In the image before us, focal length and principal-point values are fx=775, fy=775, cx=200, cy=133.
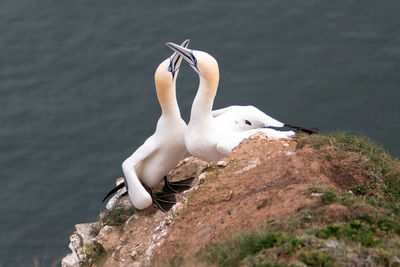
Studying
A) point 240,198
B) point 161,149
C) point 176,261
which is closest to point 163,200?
point 161,149

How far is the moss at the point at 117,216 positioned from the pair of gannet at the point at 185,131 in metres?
0.39

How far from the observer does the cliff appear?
7.14m

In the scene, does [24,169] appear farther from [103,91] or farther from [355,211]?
[355,211]

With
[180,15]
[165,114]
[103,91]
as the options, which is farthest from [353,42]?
[165,114]

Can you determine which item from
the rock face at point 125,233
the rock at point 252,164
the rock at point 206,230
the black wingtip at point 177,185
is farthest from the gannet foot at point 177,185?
the rock at point 206,230

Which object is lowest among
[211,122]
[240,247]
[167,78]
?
[211,122]

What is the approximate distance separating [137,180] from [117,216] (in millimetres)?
793

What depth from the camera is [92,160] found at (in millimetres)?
16531

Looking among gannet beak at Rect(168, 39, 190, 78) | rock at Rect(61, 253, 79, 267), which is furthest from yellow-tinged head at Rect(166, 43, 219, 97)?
rock at Rect(61, 253, 79, 267)

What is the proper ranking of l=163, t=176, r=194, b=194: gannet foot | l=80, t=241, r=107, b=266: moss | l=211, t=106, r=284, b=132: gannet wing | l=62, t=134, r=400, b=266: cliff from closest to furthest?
Answer: l=62, t=134, r=400, b=266: cliff, l=80, t=241, r=107, b=266: moss, l=211, t=106, r=284, b=132: gannet wing, l=163, t=176, r=194, b=194: gannet foot

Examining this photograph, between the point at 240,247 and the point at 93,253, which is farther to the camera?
the point at 93,253

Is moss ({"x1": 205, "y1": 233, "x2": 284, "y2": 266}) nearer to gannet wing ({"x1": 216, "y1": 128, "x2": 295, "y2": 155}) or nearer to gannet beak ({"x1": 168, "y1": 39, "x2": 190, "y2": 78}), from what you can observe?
gannet wing ({"x1": 216, "y1": 128, "x2": 295, "y2": 155})

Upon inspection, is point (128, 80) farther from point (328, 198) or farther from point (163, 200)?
point (328, 198)

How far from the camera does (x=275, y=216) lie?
26.8 feet
